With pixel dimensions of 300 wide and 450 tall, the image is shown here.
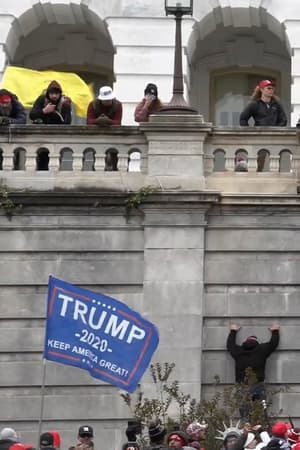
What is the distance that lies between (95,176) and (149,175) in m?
0.85

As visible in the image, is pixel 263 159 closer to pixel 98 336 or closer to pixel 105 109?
pixel 105 109

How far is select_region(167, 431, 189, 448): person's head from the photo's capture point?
24.8 meters

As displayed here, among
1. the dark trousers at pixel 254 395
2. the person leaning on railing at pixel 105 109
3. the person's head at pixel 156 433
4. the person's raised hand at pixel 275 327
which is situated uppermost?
the person leaning on railing at pixel 105 109

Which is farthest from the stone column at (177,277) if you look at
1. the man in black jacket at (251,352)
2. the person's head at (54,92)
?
the person's head at (54,92)

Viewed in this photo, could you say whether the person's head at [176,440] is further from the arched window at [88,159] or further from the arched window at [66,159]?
the arched window at [66,159]

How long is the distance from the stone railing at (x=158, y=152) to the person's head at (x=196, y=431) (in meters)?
5.40

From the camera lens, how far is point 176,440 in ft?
81.6

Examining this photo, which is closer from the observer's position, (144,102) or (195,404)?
(195,404)

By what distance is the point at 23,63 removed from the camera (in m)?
40.4

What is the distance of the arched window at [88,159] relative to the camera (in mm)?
32281

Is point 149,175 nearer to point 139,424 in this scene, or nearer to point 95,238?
point 95,238

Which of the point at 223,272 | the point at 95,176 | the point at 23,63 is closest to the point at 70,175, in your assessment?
the point at 95,176

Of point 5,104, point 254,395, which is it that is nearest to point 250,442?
point 254,395

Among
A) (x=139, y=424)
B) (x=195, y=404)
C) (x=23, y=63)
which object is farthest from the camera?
(x=23, y=63)
